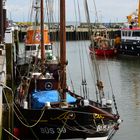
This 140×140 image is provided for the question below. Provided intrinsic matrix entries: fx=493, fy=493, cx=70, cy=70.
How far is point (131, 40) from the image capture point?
6812 centimetres

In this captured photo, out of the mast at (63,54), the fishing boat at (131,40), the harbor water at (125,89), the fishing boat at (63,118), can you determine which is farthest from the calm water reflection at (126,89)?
the mast at (63,54)

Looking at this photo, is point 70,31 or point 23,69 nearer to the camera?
point 23,69

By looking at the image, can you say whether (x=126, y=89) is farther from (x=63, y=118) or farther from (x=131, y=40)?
(x=131, y=40)

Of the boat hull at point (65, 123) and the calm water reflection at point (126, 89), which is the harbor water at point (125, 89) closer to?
the calm water reflection at point (126, 89)

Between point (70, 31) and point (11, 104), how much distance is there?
105441mm

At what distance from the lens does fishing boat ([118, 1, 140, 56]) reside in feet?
221

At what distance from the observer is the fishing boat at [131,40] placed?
67.3m

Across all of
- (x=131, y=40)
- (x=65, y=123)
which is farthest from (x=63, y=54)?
(x=131, y=40)

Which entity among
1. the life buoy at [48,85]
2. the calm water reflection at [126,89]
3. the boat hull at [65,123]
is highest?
the life buoy at [48,85]

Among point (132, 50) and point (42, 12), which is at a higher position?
point (42, 12)

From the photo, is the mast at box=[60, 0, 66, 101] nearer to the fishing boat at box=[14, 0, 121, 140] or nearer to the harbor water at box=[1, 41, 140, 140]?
the fishing boat at box=[14, 0, 121, 140]

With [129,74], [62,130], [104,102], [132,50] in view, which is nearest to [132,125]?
[104,102]

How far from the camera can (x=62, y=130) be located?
17.6 metres

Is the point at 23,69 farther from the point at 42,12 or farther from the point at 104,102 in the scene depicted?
the point at 104,102
